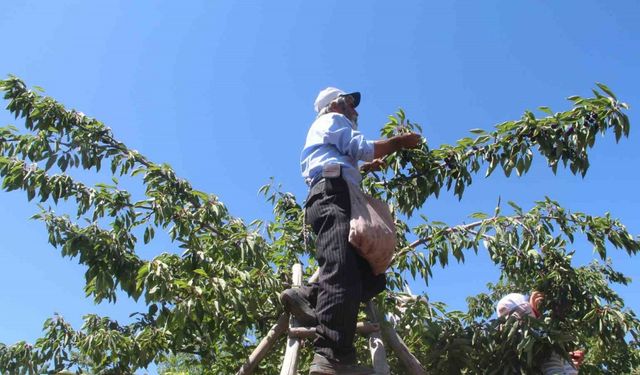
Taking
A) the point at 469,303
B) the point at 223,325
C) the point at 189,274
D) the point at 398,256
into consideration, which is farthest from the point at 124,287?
the point at 469,303

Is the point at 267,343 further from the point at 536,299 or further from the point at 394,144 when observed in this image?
the point at 536,299

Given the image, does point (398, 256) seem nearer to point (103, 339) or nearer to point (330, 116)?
point (330, 116)

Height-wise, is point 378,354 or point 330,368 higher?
point 378,354

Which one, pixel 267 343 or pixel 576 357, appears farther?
pixel 576 357

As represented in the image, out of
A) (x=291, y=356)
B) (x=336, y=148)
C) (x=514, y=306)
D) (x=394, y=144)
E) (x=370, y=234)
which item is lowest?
(x=291, y=356)

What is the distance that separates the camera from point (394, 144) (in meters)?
3.19

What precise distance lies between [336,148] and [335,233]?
0.50m

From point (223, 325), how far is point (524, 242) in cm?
193

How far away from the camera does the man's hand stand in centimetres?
367

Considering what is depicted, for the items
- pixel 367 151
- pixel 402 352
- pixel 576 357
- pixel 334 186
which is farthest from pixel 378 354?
pixel 576 357

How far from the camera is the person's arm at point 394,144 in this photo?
3089 millimetres

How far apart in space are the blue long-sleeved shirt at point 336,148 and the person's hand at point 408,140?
0.31 m

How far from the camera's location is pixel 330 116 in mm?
3078

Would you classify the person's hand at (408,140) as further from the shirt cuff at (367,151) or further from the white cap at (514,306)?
the white cap at (514,306)
